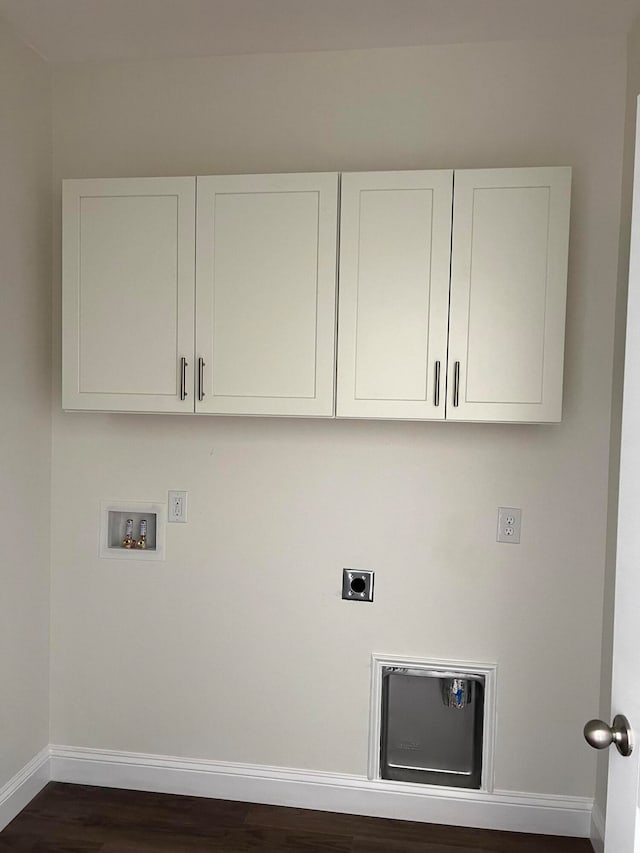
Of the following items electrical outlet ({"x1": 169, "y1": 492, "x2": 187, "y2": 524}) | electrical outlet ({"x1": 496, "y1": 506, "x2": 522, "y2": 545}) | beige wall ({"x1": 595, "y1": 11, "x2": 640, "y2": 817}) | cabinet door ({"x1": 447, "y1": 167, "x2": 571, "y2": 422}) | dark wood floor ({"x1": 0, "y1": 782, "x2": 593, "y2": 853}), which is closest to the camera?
cabinet door ({"x1": 447, "y1": 167, "x2": 571, "y2": 422})

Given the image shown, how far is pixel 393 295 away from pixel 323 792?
186cm

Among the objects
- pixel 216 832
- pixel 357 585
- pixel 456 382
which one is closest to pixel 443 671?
pixel 357 585

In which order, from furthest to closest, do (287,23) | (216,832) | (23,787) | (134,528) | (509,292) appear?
1. (134,528)
2. (23,787)
3. (216,832)
4. (287,23)
5. (509,292)

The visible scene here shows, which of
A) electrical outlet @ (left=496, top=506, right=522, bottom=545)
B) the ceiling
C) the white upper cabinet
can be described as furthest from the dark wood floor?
the ceiling

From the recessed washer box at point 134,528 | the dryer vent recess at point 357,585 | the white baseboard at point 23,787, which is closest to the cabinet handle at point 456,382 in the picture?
the dryer vent recess at point 357,585

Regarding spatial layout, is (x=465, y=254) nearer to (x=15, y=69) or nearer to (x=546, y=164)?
(x=546, y=164)

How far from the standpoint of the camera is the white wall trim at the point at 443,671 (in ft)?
8.29

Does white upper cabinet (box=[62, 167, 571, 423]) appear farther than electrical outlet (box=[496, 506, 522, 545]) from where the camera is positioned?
No

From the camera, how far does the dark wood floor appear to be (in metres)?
2.40

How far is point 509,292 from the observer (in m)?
2.19

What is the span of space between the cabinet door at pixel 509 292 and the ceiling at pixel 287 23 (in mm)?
536

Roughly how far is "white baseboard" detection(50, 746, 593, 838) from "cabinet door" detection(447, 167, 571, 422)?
1439 millimetres

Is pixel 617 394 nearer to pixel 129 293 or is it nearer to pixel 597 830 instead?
pixel 597 830

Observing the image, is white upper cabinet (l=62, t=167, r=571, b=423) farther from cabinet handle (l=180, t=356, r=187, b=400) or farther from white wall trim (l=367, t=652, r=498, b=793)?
white wall trim (l=367, t=652, r=498, b=793)
